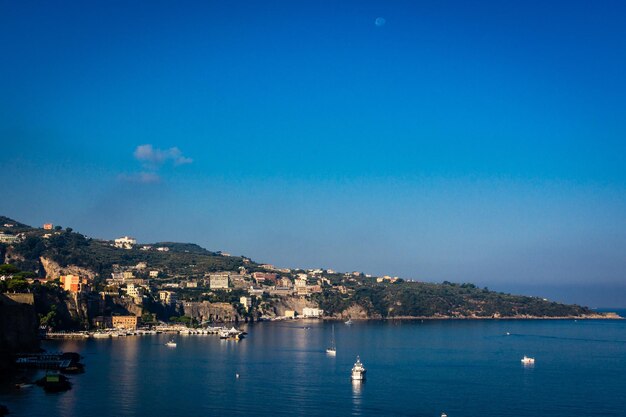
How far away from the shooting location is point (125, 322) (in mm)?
83062

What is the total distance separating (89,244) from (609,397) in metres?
121

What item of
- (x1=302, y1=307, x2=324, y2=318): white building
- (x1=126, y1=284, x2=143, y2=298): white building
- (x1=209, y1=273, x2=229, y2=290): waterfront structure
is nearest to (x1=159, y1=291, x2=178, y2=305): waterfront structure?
(x1=126, y1=284, x2=143, y2=298): white building

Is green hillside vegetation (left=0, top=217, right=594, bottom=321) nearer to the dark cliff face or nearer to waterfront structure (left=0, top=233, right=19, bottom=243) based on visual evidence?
waterfront structure (left=0, top=233, right=19, bottom=243)

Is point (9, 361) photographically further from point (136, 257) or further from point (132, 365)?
point (136, 257)

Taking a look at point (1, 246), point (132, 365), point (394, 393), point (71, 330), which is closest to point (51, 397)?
point (132, 365)

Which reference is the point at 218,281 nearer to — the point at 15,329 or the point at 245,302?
the point at 245,302

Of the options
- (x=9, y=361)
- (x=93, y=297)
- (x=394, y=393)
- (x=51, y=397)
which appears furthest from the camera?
(x=93, y=297)

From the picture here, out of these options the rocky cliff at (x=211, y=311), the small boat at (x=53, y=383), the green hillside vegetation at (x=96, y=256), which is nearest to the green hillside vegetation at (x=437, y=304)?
the rocky cliff at (x=211, y=311)

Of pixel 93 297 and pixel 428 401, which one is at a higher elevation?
pixel 93 297

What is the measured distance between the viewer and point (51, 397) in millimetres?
32625

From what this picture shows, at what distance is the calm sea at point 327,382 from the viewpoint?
31828 mm

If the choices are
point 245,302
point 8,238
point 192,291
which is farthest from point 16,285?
point 245,302

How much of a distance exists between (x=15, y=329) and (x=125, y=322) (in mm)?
39233

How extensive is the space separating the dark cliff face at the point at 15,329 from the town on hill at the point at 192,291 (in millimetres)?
19160
